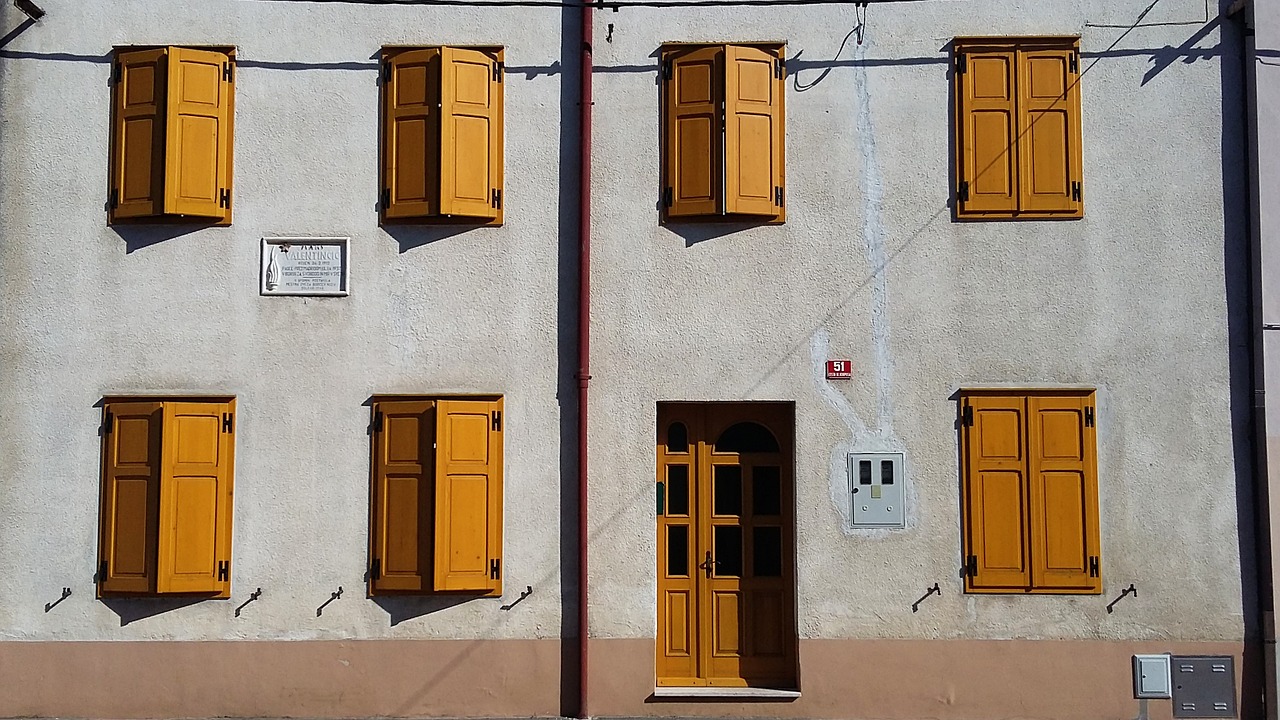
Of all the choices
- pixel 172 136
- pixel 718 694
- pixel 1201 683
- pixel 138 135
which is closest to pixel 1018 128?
pixel 1201 683

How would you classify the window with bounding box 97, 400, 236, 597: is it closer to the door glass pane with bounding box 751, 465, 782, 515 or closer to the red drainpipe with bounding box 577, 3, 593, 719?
the red drainpipe with bounding box 577, 3, 593, 719

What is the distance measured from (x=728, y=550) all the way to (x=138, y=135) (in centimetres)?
587

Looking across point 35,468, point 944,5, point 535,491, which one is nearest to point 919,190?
point 944,5

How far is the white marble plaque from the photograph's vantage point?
30.5 feet

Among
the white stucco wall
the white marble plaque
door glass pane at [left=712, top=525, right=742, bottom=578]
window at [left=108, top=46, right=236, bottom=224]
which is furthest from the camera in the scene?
door glass pane at [left=712, top=525, right=742, bottom=578]

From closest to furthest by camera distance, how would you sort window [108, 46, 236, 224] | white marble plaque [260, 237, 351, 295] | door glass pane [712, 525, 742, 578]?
window [108, 46, 236, 224], white marble plaque [260, 237, 351, 295], door glass pane [712, 525, 742, 578]

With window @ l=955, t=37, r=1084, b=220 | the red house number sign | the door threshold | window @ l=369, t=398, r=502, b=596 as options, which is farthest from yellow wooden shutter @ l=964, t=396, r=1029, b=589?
window @ l=369, t=398, r=502, b=596

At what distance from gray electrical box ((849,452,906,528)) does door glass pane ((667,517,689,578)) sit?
1382mm

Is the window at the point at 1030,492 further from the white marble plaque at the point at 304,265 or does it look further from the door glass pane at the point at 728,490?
the white marble plaque at the point at 304,265

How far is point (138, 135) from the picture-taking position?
366 inches

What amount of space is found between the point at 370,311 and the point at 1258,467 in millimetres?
7130

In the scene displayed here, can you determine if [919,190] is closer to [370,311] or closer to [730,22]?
→ [730,22]

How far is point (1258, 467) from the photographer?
8953 mm

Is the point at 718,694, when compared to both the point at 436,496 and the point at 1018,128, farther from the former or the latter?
the point at 1018,128
